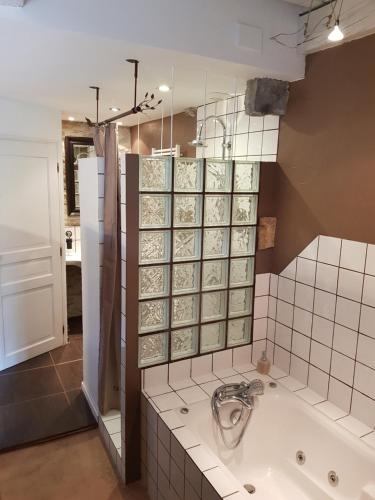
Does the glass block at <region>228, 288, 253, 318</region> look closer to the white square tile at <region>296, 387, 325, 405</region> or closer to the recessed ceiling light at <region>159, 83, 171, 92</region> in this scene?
the white square tile at <region>296, 387, 325, 405</region>

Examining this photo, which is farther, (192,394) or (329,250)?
(192,394)

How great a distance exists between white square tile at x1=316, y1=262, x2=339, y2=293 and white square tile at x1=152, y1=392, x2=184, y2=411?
986mm

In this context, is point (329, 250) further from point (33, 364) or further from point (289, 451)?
point (33, 364)

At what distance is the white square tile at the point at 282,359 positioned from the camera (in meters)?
2.35

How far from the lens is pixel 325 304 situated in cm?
204

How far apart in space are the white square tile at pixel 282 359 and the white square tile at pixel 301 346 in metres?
0.08

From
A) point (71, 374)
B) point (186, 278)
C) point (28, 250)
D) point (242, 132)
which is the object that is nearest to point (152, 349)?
point (186, 278)

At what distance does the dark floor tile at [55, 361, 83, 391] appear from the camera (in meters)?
3.06

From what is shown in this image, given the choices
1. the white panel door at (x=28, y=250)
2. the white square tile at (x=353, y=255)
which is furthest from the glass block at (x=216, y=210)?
the white panel door at (x=28, y=250)

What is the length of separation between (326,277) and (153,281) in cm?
94

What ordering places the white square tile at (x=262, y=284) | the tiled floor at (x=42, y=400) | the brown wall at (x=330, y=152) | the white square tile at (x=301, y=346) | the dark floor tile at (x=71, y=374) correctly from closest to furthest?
the brown wall at (x=330, y=152), the white square tile at (x=301, y=346), the white square tile at (x=262, y=284), the tiled floor at (x=42, y=400), the dark floor tile at (x=71, y=374)

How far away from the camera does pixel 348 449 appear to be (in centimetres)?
180

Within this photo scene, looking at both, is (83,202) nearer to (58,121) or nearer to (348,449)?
(58,121)

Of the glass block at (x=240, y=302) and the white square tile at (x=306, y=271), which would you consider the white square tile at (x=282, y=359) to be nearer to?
the glass block at (x=240, y=302)
